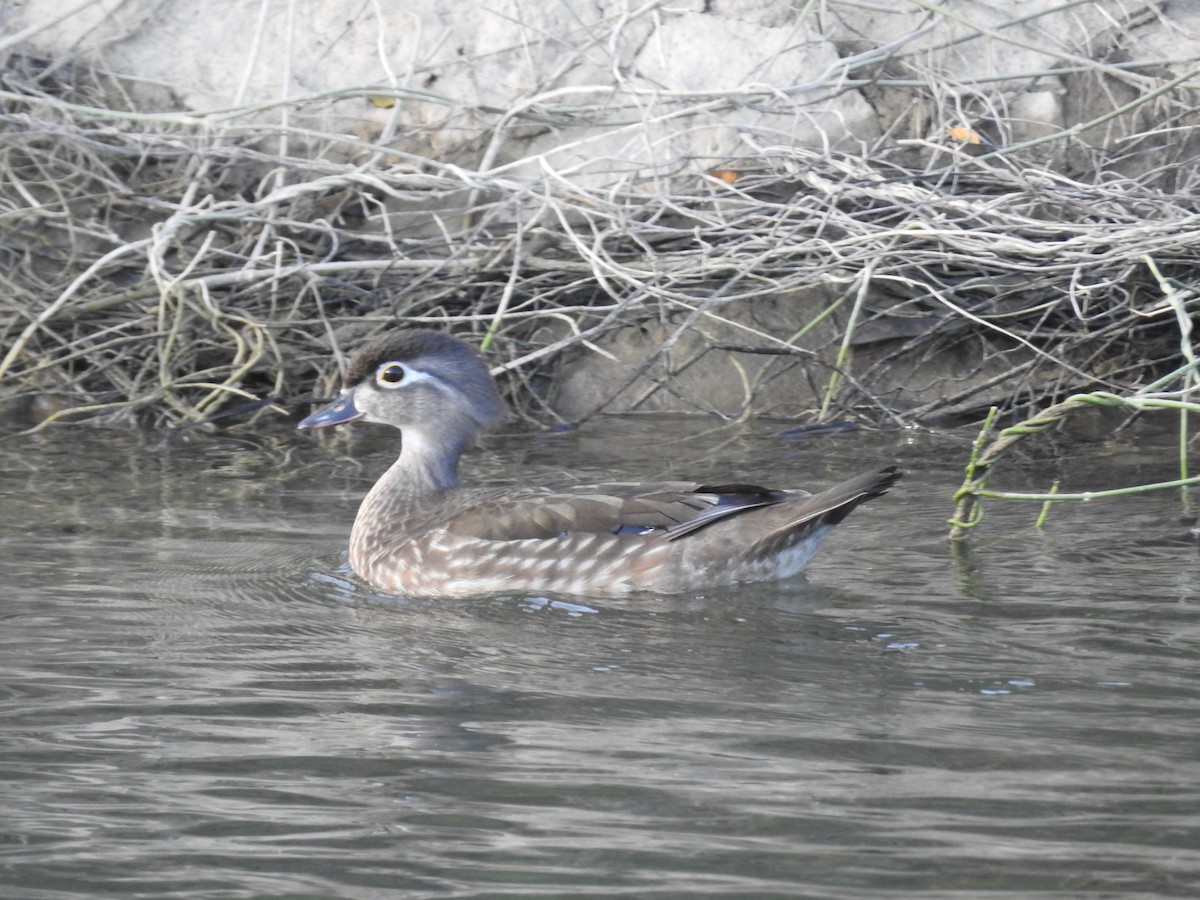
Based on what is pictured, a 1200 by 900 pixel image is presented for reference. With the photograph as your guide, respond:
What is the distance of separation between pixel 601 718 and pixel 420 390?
→ 260 cm

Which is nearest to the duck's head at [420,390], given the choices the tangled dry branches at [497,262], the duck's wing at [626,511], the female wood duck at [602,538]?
the female wood duck at [602,538]

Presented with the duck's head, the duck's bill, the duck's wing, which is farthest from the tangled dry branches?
the duck's wing

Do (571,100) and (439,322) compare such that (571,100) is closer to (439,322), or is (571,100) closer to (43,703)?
(439,322)

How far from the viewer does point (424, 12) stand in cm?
981

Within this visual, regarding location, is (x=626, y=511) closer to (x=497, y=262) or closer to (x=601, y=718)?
(x=601, y=718)

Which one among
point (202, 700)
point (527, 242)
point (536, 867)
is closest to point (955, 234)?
point (527, 242)

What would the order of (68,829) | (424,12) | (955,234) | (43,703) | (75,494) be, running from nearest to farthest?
1. (68,829)
2. (43,703)
3. (75,494)
4. (955,234)
5. (424,12)

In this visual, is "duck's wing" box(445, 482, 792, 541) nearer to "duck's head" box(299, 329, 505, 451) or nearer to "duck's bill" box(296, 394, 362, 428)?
"duck's head" box(299, 329, 505, 451)

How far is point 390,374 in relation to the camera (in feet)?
22.2

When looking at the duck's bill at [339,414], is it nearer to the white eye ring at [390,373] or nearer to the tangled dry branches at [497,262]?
the white eye ring at [390,373]

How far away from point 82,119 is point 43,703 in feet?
18.3

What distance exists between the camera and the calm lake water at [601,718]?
3527 millimetres

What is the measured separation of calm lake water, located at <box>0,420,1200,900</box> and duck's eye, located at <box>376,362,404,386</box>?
63 cm

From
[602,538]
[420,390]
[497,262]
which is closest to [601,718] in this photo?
[602,538]
